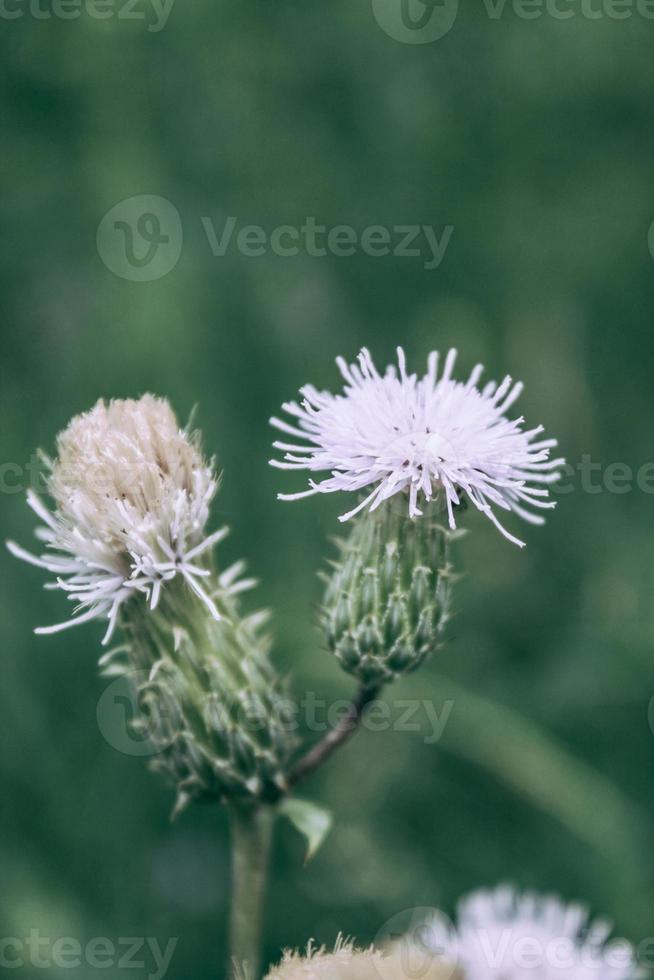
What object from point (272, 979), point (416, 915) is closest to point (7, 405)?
point (416, 915)

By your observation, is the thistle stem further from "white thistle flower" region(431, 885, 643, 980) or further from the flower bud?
"white thistle flower" region(431, 885, 643, 980)

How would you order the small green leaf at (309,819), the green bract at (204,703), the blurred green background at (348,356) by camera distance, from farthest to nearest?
the blurred green background at (348,356) < the green bract at (204,703) < the small green leaf at (309,819)

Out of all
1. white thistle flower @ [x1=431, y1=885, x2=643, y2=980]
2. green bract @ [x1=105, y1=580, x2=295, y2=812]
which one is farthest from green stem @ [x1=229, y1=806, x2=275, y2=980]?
white thistle flower @ [x1=431, y1=885, x2=643, y2=980]

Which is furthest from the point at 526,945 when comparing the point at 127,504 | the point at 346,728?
the point at 127,504

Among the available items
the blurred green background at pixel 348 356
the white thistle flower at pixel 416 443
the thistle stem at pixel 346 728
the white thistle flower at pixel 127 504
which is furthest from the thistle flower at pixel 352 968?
the blurred green background at pixel 348 356

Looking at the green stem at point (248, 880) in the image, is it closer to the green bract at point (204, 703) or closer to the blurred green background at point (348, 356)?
the green bract at point (204, 703)
